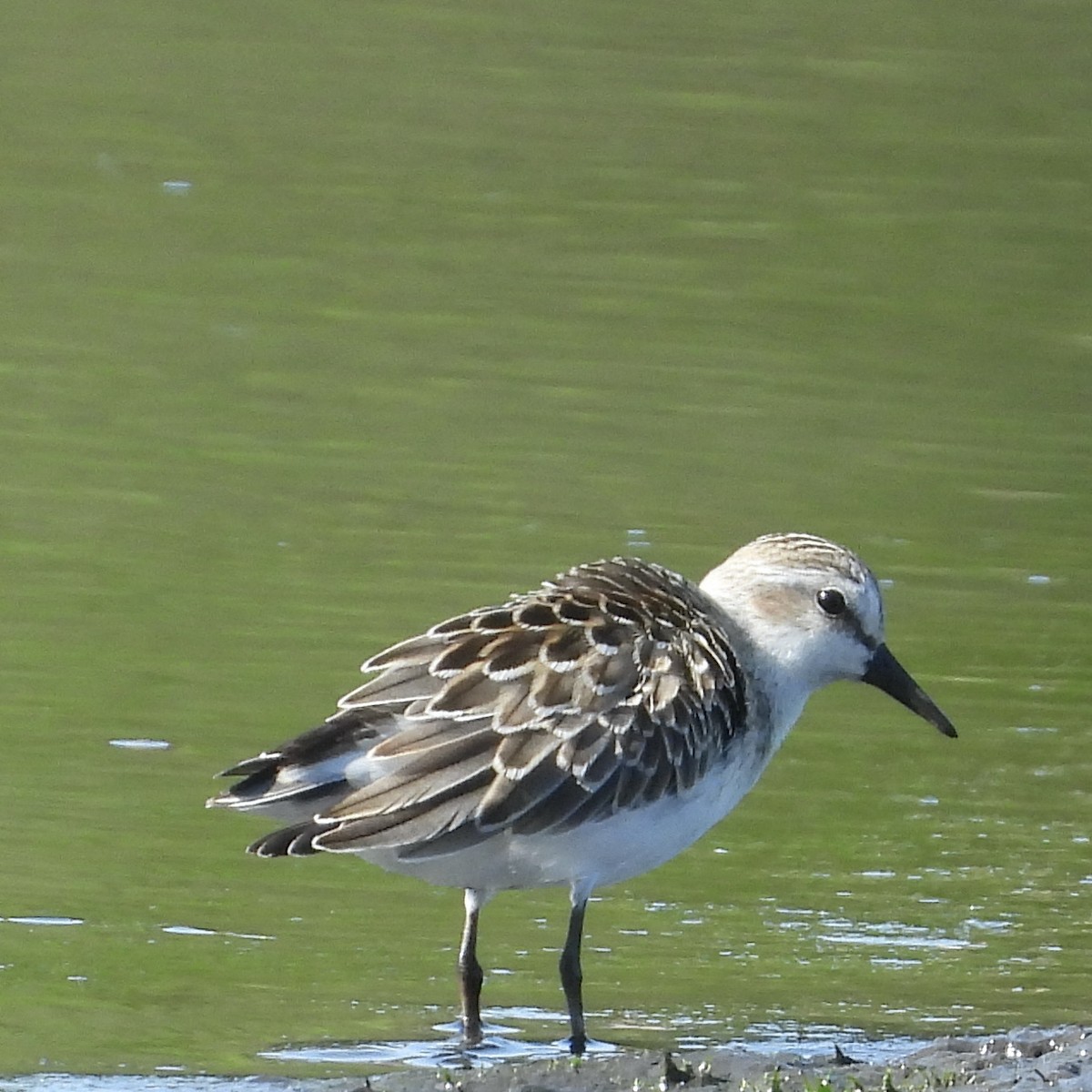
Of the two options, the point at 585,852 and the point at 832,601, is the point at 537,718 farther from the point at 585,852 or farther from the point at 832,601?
the point at 832,601

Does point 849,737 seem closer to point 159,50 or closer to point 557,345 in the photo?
point 557,345

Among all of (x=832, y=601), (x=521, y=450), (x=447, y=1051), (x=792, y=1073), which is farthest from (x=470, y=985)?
(x=521, y=450)

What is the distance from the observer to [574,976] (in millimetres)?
7312

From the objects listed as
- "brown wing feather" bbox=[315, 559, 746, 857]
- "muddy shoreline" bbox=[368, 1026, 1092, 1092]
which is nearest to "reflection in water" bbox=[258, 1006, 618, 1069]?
"muddy shoreline" bbox=[368, 1026, 1092, 1092]

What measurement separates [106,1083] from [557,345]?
23.4 feet

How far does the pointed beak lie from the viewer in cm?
820

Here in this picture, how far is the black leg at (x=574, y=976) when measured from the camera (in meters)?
7.30

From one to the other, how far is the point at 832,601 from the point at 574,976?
1344 mm

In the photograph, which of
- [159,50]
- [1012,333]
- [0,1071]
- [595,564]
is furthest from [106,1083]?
[159,50]

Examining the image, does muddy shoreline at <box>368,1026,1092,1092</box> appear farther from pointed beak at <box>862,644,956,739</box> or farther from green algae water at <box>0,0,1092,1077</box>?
pointed beak at <box>862,644,956,739</box>

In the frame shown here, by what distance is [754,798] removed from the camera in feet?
30.7

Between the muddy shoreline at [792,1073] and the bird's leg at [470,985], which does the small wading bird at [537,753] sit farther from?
the muddy shoreline at [792,1073]

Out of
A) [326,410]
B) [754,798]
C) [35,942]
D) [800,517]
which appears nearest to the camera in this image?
[35,942]

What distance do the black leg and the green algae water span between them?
0.24m
